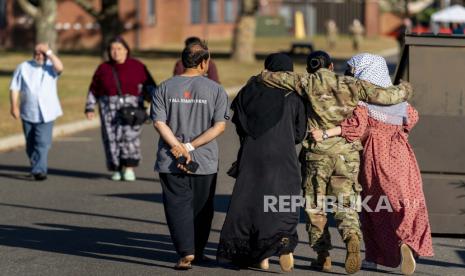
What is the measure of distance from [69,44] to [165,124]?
140ft

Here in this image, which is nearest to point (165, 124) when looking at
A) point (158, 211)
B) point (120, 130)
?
point (158, 211)

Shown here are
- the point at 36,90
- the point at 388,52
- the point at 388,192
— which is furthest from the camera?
the point at 388,52

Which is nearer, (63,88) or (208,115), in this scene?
(208,115)

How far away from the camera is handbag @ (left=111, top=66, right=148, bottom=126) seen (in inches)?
562

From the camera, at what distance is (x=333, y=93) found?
8977 millimetres

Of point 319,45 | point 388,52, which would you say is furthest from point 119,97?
point 319,45

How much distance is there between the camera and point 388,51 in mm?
51531

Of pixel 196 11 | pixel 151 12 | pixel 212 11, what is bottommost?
A: pixel 212 11

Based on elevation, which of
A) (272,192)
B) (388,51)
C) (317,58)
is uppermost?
(317,58)

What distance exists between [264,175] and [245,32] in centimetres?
3069

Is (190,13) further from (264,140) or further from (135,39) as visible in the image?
(264,140)

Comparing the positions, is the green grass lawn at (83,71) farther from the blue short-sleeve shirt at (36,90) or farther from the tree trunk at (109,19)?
the blue short-sleeve shirt at (36,90)

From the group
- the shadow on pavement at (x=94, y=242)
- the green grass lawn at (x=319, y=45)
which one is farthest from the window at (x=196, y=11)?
the shadow on pavement at (x=94, y=242)

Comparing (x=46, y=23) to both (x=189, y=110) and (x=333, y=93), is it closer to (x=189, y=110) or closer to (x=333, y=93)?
(x=189, y=110)
